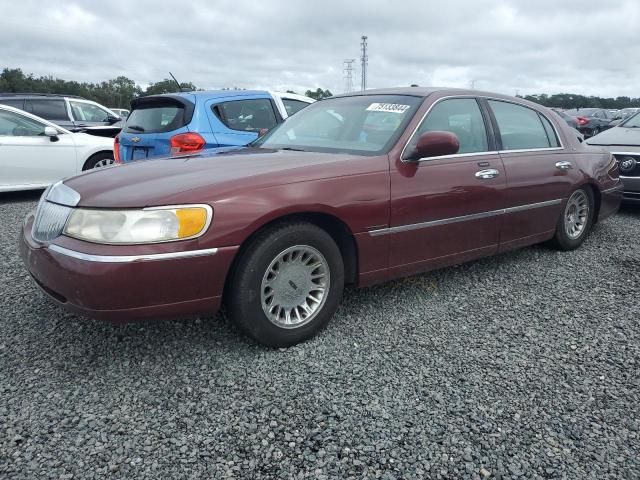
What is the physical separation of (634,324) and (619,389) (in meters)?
0.93

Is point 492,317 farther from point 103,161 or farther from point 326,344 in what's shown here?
point 103,161

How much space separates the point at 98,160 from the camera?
795 cm

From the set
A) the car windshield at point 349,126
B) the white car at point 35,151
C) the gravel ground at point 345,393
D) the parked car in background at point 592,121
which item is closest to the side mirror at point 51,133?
the white car at point 35,151

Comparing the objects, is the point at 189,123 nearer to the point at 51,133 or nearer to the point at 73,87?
the point at 51,133

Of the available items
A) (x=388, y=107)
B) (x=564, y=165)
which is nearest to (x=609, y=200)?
(x=564, y=165)

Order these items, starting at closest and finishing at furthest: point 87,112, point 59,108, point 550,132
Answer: point 550,132
point 59,108
point 87,112

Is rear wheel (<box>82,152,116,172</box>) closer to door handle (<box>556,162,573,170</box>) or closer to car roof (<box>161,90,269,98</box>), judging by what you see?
car roof (<box>161,90,269,98</box>)

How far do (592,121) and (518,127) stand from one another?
20487 mm

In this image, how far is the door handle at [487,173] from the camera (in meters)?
3.59

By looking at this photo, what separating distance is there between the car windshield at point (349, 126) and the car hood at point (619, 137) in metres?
4.62

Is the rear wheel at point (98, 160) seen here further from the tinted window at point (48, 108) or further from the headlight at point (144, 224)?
the headlight at point (144, 224)

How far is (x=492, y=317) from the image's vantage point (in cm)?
330

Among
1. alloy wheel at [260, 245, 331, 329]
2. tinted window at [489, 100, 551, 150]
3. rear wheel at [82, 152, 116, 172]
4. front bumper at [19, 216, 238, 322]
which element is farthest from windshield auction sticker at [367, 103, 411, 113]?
rear wheel at [82, 152, 116, 172]

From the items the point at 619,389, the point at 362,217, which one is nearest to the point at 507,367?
the point at 619,389
